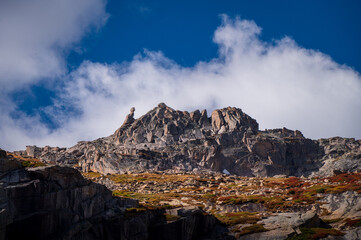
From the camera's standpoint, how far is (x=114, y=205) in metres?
39.3

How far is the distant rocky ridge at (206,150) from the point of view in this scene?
431 feet

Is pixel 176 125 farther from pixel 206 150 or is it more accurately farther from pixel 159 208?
pixel 159 208

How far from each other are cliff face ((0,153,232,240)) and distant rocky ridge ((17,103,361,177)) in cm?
8226

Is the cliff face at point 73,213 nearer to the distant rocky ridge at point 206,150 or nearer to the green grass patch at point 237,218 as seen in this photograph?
the green grass patch at point 237,218

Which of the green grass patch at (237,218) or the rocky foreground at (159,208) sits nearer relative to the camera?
the rocky foreground at (159,208)

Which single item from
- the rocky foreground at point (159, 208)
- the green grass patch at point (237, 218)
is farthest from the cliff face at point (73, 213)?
the green grass patch at point (237, 218)

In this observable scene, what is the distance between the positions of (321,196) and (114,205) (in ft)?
125

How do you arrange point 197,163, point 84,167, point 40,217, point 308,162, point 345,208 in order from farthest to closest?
1. point 308,162
2. point 197,163
3. point 84,167
4. point 345,208
5. point 40,217

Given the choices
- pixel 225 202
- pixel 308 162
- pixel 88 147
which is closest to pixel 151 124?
pixel 88 147

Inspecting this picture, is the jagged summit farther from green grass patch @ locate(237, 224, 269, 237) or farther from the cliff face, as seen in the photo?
green grass patch @ locate(237, 224, 269, 237)

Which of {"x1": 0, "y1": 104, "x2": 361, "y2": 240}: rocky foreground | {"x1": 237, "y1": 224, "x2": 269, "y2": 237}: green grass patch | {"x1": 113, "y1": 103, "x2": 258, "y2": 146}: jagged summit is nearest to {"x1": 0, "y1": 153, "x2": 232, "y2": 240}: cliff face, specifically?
{"x1": 0, "y1": 104, "x2": 361, "y2": 240}: rocky foreground

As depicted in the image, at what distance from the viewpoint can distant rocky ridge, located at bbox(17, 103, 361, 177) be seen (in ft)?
431

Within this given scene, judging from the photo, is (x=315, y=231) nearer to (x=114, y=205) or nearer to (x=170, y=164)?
(x=114, y=205)

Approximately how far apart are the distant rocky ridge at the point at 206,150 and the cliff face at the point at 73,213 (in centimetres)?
8226
